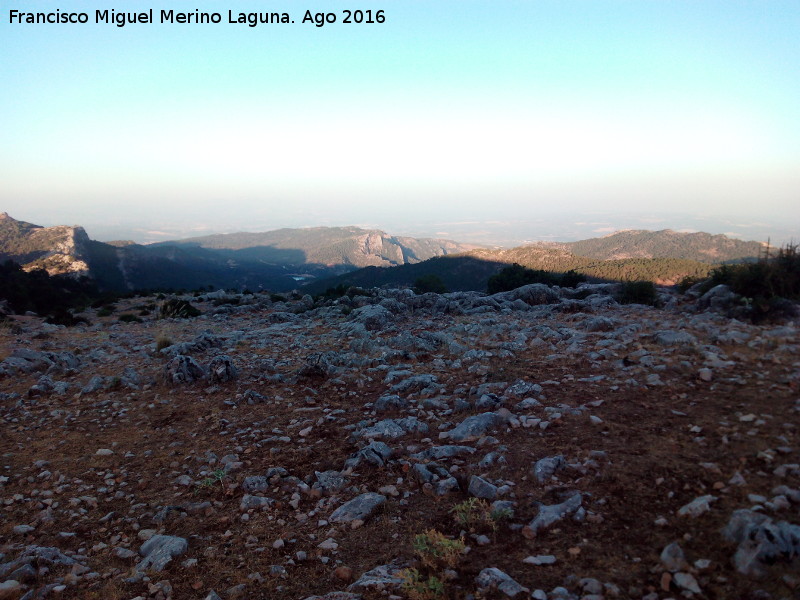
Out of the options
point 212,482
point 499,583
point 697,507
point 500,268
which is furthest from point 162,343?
point 500,268

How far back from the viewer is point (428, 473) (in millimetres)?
5379

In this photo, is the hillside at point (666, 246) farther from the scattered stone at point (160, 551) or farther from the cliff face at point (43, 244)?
the cliff face at point (43, 244)

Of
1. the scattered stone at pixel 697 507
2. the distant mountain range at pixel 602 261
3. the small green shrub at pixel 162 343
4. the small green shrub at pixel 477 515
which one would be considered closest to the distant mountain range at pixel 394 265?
the distant mountain range at pixel 602 261

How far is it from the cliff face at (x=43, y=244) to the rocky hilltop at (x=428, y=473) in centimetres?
8698

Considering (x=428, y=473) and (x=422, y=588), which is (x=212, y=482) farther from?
(x=422, y=588)

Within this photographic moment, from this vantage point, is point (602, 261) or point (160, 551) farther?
point (602, 261)

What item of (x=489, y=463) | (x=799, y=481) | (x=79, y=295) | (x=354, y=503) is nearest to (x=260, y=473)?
(x=354, y=503)

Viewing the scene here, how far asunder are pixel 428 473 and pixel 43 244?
132m

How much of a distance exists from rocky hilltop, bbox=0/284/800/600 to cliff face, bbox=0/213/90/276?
285 ft

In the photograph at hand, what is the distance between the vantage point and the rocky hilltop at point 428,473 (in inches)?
146

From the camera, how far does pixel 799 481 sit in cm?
391

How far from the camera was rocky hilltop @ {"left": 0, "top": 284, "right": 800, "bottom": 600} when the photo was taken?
12.2 feet

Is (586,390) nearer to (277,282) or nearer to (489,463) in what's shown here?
(489,463)

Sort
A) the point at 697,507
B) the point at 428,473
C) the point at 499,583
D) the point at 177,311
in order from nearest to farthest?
the point at 499,583 < the point at 697,507 < the point at 428,473 < the point at 177,311
